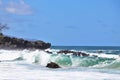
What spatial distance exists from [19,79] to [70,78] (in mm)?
2526

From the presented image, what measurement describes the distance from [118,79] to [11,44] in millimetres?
75025

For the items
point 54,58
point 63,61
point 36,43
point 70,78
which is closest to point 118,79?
point 70,78

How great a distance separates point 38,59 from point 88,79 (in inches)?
849

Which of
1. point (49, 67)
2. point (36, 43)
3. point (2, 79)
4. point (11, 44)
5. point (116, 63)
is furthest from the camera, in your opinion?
point (36, 43)

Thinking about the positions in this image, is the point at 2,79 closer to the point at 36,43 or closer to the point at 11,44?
the point at 11,44

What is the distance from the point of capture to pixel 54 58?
44344 millimetres

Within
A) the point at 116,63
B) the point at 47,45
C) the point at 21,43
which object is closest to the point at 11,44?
the point at 21,43

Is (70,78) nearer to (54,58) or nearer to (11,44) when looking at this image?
(54,58)

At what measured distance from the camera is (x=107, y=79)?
2189cm

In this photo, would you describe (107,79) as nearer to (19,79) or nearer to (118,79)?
(118,79)

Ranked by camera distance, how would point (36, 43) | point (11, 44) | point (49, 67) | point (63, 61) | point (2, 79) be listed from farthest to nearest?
point (36, 43)
point (11, 44)
point (63, 61)
point (49, 67)
point (2, 79)

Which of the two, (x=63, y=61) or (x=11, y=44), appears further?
(x=11, y=44)

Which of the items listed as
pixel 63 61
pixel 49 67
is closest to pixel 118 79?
pixel 49 67

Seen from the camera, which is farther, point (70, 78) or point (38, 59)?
point (38, 59)
